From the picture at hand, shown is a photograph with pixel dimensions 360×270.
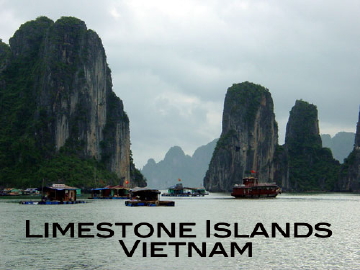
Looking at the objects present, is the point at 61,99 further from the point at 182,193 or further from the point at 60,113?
the point at 182,193

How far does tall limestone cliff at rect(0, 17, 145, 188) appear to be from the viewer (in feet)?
537

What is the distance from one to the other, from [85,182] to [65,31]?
57.9 meters

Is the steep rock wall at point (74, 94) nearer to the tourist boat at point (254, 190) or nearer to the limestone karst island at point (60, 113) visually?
the limestone karst island at point (60, 113)

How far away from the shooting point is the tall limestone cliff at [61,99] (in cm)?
16362

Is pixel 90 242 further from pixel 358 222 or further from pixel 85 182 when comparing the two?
pixel 85 182

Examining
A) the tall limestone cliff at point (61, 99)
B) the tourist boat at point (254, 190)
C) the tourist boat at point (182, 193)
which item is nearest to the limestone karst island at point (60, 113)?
the tall limestone cliff at point (61, 99)

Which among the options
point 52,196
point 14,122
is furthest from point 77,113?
point 52,196

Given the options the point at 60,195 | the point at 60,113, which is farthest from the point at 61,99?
the point at 60,195

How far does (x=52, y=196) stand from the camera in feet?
313

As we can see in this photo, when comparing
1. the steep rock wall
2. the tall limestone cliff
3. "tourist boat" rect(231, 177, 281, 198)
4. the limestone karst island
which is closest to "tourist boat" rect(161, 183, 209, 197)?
the limestone karst island

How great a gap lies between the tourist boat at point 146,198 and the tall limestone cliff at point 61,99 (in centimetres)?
7477

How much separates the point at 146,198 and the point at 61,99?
89369 millimetres

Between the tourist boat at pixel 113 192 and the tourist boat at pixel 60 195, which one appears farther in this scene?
the tourist boat at pixel 113 192

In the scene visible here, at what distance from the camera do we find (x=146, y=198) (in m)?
88.9
